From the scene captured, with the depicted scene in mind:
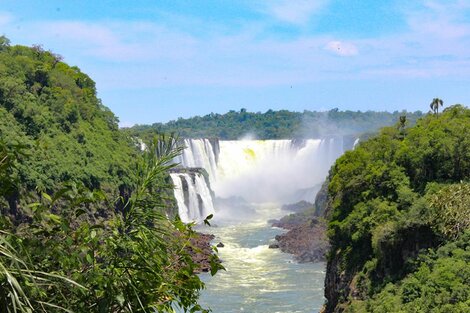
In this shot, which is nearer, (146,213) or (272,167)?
(146,213)

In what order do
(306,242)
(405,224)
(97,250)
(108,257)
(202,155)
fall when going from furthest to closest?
(202,155), (306,242), (405,224), (97,250), (108,257)

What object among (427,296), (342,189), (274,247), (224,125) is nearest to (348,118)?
(224,125)

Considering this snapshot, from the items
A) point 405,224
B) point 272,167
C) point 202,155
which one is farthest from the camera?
point 272,167

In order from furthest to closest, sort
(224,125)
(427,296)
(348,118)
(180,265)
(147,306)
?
(224,125)
(348,118)
(427,296)
(180,265)
(147,306)

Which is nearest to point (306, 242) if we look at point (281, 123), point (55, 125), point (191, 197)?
point (191, 197)

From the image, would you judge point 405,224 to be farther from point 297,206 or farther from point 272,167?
point 272,167

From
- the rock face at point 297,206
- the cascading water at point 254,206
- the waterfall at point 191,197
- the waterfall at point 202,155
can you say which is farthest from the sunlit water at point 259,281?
the waterfall at point 202,155

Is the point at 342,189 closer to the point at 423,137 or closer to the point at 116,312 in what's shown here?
the point at 423,137
